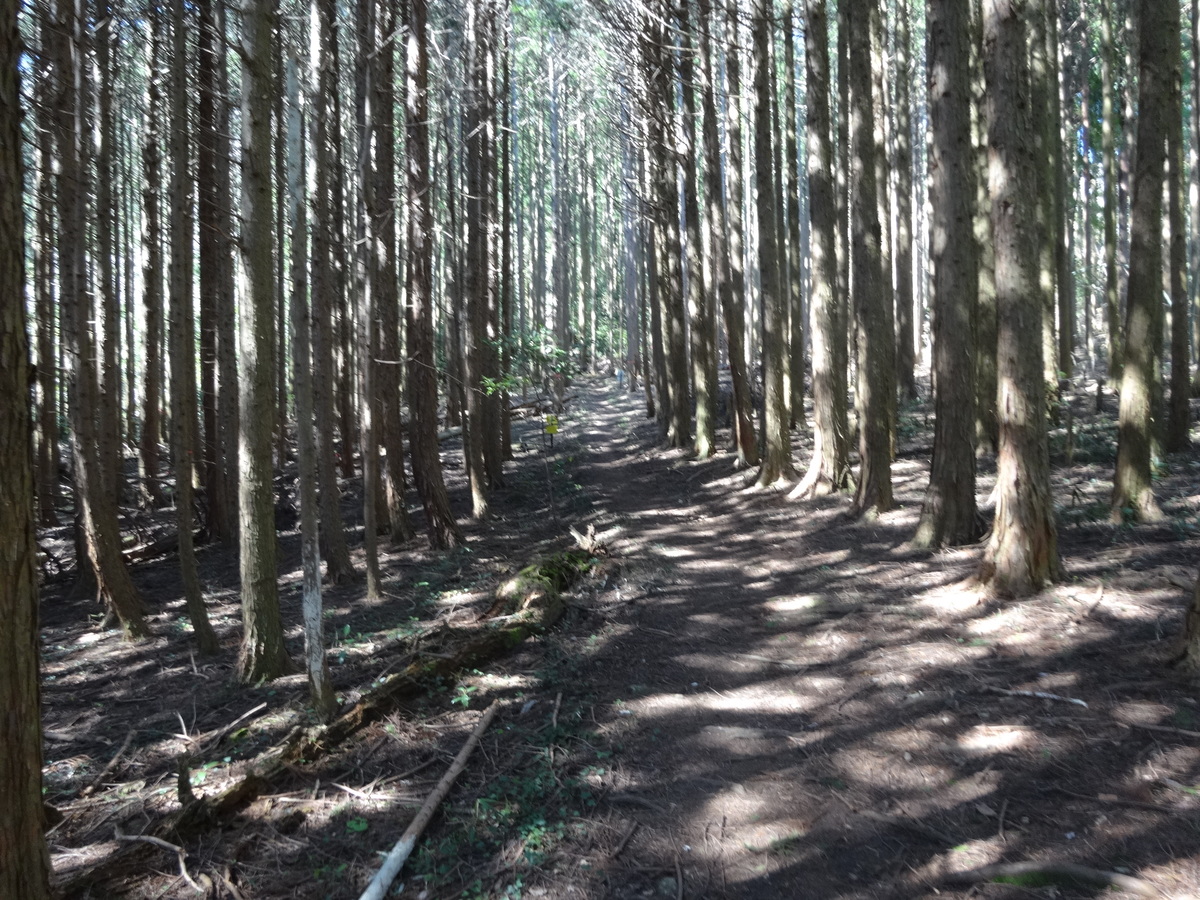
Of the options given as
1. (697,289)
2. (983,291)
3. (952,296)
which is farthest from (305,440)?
(697,289)

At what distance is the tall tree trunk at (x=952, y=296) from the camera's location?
8148 millimetres

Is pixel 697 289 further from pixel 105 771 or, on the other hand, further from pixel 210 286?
pixel 105 771

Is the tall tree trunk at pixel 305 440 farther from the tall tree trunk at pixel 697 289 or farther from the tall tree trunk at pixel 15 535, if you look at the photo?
the tall tree trunk at pixel 697 289

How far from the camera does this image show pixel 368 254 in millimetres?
9758

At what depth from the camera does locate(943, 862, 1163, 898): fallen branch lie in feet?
10.4

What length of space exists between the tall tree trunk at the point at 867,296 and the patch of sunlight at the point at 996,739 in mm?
5454

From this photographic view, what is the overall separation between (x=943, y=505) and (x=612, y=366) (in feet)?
159

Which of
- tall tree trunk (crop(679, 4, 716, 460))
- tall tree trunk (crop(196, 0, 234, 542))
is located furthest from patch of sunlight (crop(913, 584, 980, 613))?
tall tree trunk (crop(679, 4, 716, 460))

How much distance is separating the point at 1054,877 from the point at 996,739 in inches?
46.8

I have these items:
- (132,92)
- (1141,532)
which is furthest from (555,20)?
(1141,532)

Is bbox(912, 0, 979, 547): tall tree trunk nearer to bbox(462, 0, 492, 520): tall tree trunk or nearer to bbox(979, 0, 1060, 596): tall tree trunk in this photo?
bbox(979, 0, 1060, 596): tall tree trunk

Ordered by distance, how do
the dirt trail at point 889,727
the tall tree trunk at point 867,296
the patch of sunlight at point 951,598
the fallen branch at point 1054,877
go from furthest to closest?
the tall tree trunk at point 867,296, the patch of sunlight at point 951,598, the dirt trail at point 889,727, the fallen branch at point 1054,877

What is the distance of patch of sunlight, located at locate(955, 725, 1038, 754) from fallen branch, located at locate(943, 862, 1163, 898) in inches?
38.6

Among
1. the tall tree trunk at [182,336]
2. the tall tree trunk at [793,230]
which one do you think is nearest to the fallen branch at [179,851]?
the tall tree trunk at [182,336]
